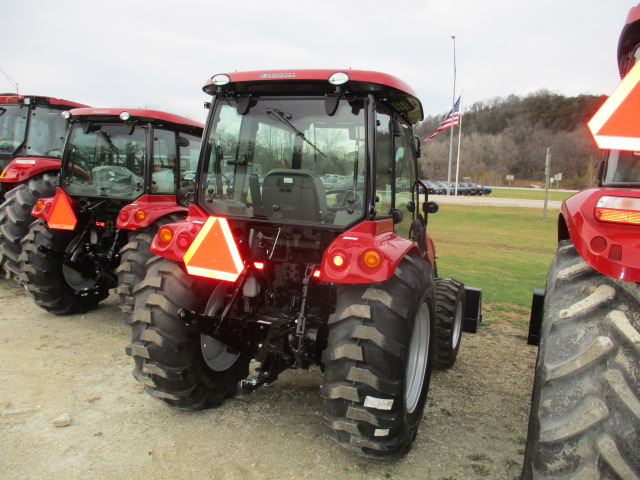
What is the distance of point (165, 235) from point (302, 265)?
1.00m

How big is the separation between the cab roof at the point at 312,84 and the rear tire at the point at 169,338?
1.34 m

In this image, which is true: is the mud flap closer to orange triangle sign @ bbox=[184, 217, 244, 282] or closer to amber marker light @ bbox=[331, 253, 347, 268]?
amber marker light @ bbox=[331, 253, 347, 268]

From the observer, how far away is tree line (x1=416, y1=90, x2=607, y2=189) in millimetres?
68562

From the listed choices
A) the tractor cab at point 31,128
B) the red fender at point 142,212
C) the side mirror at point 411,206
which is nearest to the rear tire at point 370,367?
the side mirror at point 411,206

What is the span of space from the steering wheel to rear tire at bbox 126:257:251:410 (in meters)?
1.07

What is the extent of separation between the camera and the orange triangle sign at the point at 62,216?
18.1 ft

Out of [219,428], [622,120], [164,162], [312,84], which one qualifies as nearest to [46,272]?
[164,162]

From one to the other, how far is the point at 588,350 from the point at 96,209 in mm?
5572

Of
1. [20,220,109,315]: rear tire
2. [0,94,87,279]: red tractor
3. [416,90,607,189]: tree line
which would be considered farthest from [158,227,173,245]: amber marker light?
[416,90,607,189]: tree line

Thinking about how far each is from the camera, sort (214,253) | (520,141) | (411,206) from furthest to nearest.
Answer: (520,141) → (411,206) → (214,253)

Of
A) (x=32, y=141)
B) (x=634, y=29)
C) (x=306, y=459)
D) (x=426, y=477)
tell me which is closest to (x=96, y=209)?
(x=32, y=141)

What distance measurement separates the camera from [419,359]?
3.54 meters

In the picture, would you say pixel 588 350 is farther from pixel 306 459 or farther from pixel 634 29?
pixel 306 459

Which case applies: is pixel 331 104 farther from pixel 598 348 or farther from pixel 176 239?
pixel 598 348
